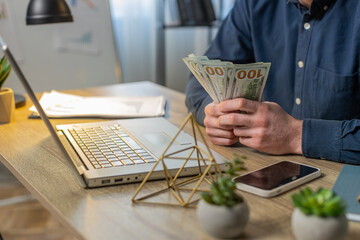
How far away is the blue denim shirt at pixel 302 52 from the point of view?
1.23 metres

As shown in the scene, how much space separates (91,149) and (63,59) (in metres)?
1.90

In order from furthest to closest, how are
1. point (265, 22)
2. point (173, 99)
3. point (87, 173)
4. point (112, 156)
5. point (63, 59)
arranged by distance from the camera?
point (63, 59) < point (173, 99) < point (265, 22) < point (112, 156) < point (87, 173)

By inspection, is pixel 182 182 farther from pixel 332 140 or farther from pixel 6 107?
pixel 6 107

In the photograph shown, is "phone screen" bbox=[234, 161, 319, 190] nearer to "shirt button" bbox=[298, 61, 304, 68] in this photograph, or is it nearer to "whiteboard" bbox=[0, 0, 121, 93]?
"shirt button" bbox=[298, 61, 304, 68]

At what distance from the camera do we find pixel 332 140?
977 mm

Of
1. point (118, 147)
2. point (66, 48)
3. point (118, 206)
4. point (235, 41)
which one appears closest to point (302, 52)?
point (235, 41)

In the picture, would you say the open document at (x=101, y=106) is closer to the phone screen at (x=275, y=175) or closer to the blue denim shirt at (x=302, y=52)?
the blue denim shirt at (x=302, y=52)

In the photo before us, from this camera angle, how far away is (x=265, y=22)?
4.70 ft

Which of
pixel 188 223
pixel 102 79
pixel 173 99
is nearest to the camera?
pixel 188 223

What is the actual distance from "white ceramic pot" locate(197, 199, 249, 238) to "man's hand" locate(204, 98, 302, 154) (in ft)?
1.37

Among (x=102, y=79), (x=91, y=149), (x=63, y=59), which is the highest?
(x=91, y=149)

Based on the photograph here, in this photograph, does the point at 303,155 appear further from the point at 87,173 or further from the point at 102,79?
the point at 102,79

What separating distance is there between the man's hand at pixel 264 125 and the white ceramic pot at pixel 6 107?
28.3 inches

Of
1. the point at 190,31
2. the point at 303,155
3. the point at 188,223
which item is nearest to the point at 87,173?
the point at 188,223
